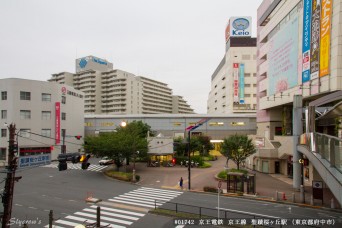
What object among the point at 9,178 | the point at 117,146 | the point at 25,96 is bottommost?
the point at 117,146

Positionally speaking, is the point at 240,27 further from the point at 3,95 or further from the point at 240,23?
the point at 3,95

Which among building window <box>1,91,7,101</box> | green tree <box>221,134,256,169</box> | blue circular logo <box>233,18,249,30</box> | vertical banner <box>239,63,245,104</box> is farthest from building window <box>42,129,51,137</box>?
blue circular logo <box>233,18,249,30</box>

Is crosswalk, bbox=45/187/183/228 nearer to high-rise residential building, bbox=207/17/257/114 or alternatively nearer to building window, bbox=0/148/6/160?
building window, bbox=0/148/6/160

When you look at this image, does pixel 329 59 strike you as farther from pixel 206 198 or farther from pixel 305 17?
pixel 206 198

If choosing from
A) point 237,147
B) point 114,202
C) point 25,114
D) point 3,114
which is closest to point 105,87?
point 25,114

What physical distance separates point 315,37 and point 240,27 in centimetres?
5455

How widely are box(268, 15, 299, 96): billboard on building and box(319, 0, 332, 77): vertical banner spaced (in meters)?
6.06

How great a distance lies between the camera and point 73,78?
120 metres

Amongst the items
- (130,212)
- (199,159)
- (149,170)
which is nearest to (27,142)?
(149,170)

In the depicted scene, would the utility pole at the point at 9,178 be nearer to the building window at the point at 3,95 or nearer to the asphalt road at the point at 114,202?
the asphalt road at the point at 114,202

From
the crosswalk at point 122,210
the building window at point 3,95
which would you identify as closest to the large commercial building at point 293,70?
the crosswalk at point 122,210

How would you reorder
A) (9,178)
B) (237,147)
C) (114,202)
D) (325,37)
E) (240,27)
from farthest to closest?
(240,27)
(237,147)
(325,37)
(114,202)
(9,178)

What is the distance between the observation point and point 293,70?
37375 millimetres

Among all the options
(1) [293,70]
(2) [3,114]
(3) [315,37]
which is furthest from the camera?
(2) [3,114]
